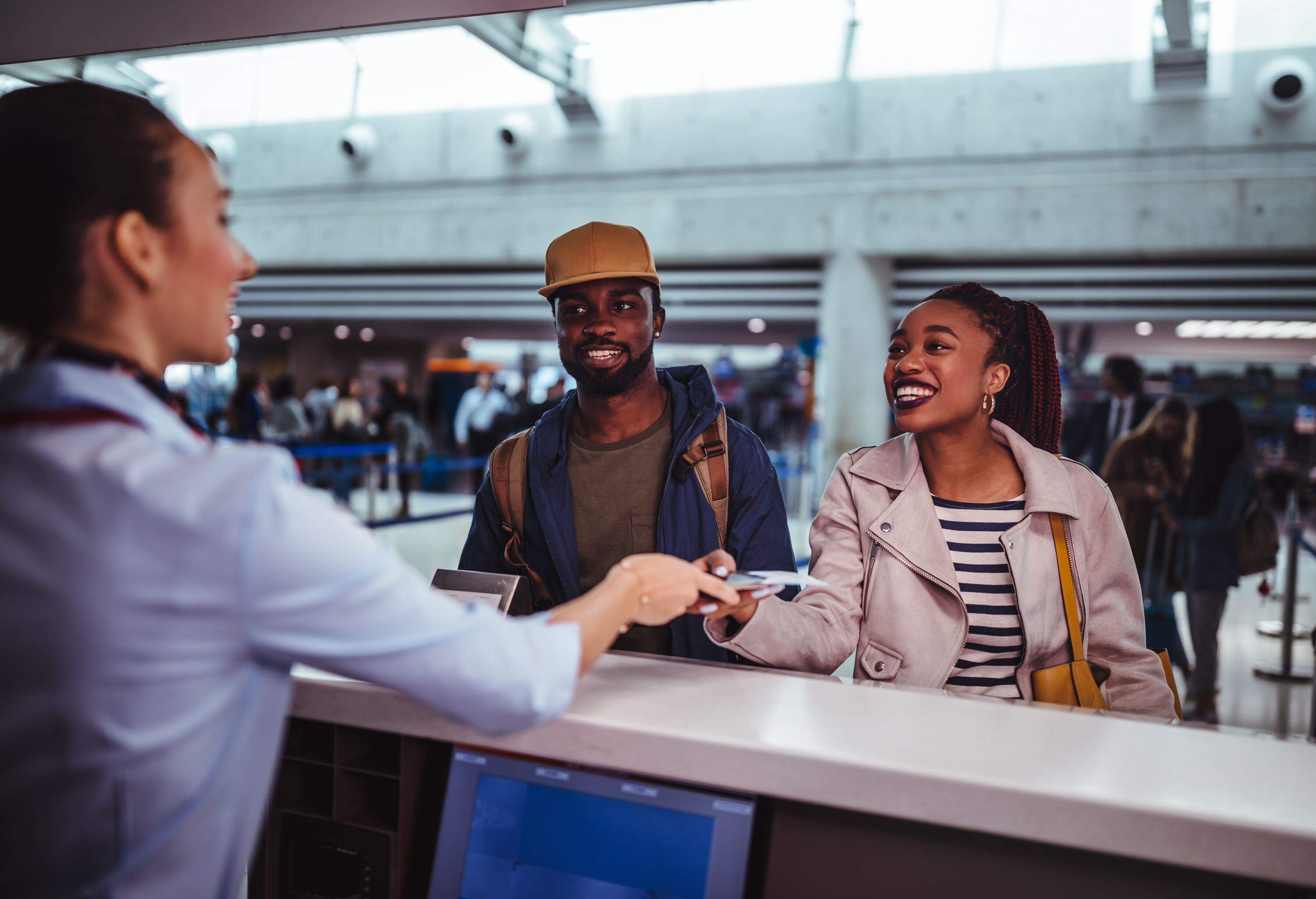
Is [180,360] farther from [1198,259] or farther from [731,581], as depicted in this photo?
[1198,259]

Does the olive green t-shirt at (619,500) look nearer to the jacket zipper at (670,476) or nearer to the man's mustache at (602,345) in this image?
the jacket zipper at (670,476)

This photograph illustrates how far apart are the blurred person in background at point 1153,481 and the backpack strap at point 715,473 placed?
3956 mm

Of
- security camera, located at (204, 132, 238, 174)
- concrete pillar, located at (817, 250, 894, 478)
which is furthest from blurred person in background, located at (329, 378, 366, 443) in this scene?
concrete pillar, located at (817, 250, 894, 478)

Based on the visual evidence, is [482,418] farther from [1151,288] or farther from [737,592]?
[737,592]

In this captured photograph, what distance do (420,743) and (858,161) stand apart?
36.2ft

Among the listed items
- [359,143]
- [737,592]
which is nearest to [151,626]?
[737,592]

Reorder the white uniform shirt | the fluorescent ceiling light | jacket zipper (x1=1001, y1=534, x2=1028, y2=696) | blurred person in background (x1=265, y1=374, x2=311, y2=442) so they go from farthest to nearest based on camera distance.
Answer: the fluorescent ceiling light
blurred person in background (x1=265, y1=374, x2=311, y2=442)
jacket zipper (x1=1001, y1=534, x2=1028, y2=696)
the white uniform shirt

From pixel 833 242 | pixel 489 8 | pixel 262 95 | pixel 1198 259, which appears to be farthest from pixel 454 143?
pixel 489 8

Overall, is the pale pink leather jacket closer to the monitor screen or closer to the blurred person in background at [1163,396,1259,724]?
the monitor screen

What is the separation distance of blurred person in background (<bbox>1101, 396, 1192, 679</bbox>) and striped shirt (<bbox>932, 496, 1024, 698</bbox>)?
384 cm

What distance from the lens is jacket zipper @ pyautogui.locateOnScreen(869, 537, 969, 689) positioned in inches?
74.4

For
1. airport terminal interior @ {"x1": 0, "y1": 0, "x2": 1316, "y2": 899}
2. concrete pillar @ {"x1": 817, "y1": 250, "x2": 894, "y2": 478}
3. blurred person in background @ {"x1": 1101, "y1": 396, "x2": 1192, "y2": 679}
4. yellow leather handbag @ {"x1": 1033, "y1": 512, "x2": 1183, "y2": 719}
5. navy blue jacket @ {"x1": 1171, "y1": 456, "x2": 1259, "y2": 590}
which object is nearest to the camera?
airport terminal interior @ {"x1": 0, "y1": 0, "x2": 1316, "y2": 899}

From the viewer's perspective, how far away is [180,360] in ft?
3.16

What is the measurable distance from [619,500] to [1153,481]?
4.34 m
